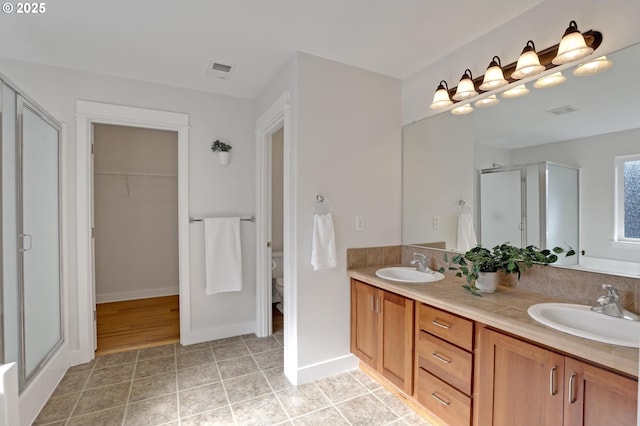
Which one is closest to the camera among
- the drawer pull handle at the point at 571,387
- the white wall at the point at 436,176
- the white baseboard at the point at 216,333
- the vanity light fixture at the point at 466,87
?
the drawer pull handle at the point at 571,387

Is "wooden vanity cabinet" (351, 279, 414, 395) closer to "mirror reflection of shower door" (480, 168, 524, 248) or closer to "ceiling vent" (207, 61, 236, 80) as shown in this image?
"mirror reflection of shower door" (480, 168, 524, 248)

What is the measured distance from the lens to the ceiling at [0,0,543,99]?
1.67 metres

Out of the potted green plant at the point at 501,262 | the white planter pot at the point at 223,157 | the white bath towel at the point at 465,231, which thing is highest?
the white planter pot at the point at 223,157

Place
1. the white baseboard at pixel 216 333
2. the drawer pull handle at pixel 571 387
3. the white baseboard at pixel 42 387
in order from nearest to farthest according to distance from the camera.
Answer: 1. the drawer pull handle at pixel 571 387
2. the white baseboard at pixel 42 387
3. the white baseboard at pixel 216 333

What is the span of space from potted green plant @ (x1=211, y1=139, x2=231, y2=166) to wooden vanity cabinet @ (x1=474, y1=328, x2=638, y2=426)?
247cm

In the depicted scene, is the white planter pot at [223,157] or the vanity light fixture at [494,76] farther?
the white planter pot at [223,157]

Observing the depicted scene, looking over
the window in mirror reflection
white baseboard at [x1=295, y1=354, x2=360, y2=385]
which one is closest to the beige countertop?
the window in mirror reflection

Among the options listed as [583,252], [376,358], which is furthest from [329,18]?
[376,358]

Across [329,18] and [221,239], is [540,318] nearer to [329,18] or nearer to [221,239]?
[329,18]

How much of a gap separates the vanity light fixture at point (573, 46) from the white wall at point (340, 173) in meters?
1.21

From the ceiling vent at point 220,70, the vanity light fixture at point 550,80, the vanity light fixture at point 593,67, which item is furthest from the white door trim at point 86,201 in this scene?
the vanity light fixture at point 593,67

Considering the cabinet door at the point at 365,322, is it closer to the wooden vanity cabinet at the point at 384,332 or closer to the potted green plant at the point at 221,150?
the wooden vanity cabinet at the point at 384,332

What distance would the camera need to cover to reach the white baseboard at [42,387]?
1712 millimetres

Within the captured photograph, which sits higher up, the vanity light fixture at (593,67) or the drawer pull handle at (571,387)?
the vanity light fixture at (593,67)
